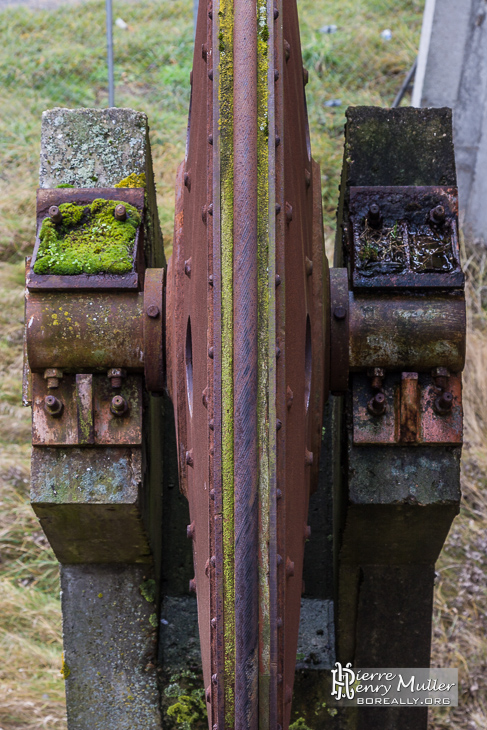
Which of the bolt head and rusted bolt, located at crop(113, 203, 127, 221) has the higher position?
rusted bolt, located at crop(113, 203, 127, 221)

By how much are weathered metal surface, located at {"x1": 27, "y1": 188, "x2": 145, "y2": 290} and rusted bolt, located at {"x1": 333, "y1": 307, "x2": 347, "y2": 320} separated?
600mm

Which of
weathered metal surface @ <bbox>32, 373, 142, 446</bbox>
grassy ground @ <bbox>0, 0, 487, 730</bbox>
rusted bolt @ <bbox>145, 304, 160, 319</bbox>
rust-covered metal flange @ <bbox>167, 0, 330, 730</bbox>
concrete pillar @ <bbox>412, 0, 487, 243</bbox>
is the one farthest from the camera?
concrete pillar @ <bbox>412, 0, 487, 243</bbox>

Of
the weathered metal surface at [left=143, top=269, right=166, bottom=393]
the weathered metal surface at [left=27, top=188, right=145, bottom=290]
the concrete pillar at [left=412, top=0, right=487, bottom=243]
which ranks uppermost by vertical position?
the concrete pillar at [left=412, top=0, right=487, bottom=243]

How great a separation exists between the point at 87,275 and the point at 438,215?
43.3 inches

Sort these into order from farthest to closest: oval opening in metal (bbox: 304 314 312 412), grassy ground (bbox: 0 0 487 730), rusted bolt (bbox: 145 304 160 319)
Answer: grassy ground (bbox: 0 0 487 730)
rusted bolt (bbox: 145 304 160 319)
oval opening in metal (bbox: 304 314 312 412)

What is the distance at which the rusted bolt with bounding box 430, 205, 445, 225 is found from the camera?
2.59 metres

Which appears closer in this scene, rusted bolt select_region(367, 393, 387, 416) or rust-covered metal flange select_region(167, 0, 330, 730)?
rust-covered metal flange select_region(167, 0, 330, 730)

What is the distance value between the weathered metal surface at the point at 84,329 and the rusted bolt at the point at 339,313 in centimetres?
58

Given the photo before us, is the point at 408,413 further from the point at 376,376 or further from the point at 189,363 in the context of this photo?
the point at 189,363

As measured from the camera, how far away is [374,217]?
8.59 ft

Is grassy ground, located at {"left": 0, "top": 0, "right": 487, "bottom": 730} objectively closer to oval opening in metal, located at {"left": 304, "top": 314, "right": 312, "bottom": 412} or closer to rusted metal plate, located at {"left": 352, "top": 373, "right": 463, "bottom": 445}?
rusted metal plate, located at {"left": 352, "top": 373, "right": 463, "bottom": 445}

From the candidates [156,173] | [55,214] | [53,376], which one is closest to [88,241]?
[55,214]

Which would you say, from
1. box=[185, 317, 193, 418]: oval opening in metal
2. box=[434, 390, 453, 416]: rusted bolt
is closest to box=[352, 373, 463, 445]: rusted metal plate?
box=[434, 390, 453, 416]: rusted bolt

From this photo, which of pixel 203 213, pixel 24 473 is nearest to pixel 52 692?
pixel 24 473
